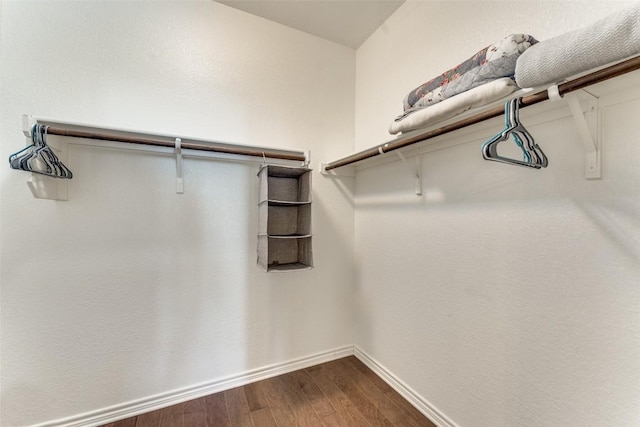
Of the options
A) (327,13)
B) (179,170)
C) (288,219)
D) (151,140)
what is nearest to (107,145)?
(151,140)

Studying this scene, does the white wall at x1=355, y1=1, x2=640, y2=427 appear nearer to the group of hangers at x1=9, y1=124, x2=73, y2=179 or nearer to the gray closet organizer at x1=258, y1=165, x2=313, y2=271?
the gray closet organizer at x1=258, y1=165, x2=313, y2=271

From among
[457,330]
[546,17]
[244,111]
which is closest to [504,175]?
[546,17]

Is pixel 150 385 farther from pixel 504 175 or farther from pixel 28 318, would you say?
pixel 504 175

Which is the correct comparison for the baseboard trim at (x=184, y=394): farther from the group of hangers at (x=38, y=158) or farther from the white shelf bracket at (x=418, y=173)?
the white shelf bracket at (x=418, y=173)

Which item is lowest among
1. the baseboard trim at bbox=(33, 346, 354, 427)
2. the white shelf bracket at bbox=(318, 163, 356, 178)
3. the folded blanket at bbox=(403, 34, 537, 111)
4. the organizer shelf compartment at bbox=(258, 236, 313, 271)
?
the baseboard trim at bbox=(33, 346, 354, 427)

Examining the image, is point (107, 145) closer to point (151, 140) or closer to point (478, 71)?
point (151, 140)

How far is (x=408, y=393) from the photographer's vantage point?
160cm

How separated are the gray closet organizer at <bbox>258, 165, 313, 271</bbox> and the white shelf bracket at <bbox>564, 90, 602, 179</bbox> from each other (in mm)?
1166

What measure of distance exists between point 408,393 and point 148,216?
71.7 inches

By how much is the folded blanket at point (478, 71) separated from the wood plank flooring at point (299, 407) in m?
1.64

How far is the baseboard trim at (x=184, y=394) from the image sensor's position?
4.61 ft

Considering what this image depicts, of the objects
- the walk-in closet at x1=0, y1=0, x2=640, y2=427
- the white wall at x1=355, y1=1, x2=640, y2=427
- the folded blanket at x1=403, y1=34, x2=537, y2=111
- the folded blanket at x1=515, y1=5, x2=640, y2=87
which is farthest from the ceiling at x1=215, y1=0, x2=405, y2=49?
the folded blanket at x1=515, y1=5, x2=640, y2=87

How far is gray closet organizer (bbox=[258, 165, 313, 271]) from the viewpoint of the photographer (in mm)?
1638

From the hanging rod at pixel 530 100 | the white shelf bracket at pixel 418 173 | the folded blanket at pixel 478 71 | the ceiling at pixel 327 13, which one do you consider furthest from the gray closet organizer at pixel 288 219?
the ceiling at pixel 327 13
